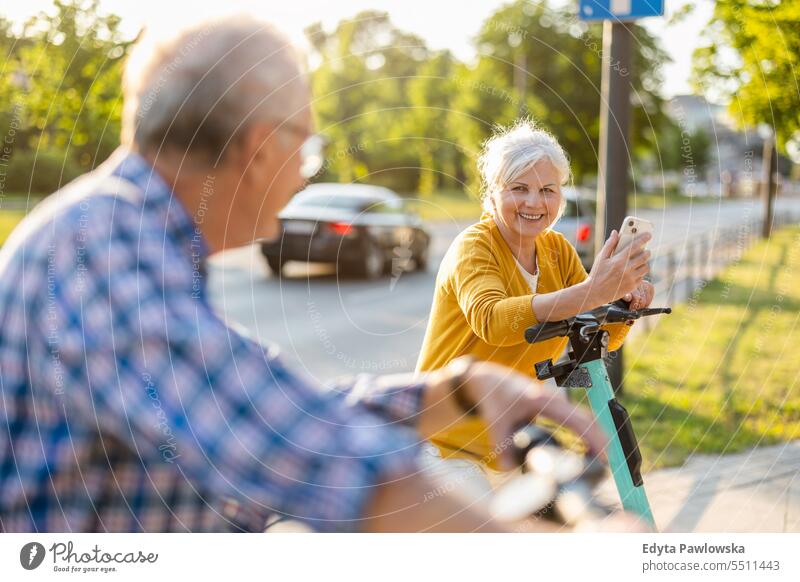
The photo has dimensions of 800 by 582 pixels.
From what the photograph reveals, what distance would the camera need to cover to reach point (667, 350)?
5023 mm

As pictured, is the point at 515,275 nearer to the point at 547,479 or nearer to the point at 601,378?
the point at 601,378

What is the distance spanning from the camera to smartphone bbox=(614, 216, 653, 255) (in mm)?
1680

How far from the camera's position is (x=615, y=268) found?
1661 mm

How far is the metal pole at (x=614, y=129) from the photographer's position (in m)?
3.13

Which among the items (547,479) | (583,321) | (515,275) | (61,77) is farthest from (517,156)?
(61,77)

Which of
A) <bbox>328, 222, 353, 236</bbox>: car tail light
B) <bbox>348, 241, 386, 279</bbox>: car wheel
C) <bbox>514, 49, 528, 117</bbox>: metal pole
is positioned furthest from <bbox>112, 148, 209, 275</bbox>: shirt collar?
<bbox>348, 241, 386, 279</bbox>: car wheel

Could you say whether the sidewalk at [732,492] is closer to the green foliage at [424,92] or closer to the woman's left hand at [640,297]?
the woman's left hand at [640,297]

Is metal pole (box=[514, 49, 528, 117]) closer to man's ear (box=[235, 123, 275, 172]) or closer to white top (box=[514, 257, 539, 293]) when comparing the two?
white top (box=[514, 257, 539, 293])

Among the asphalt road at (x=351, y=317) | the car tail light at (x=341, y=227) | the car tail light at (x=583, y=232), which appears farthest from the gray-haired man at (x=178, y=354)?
the car tail light at (x=583, y=232)

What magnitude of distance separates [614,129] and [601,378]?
179 centimetres

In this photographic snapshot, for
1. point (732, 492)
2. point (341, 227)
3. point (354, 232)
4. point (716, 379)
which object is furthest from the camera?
point (354, 232)

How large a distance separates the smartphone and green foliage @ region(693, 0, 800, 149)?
1372mm

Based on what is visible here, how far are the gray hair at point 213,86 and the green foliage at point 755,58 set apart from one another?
213cm

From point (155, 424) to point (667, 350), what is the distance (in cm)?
447
